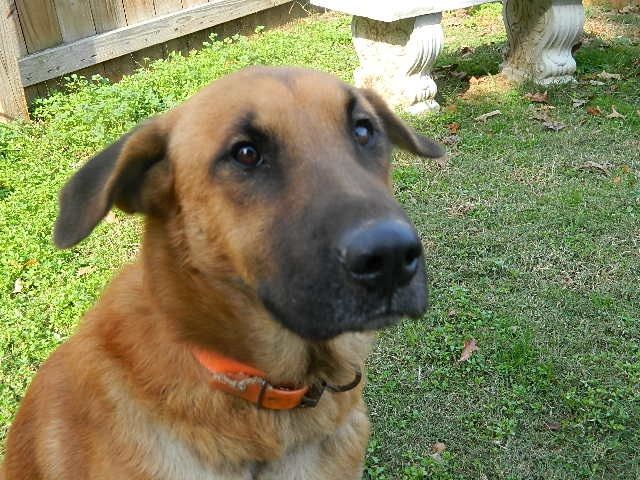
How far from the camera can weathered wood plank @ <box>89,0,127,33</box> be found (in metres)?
7.05

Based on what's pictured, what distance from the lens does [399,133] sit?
2686mm

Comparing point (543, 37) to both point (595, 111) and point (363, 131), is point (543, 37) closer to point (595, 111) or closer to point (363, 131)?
point (595, 111)

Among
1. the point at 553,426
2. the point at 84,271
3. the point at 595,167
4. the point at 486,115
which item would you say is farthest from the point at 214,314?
the point at 486,115

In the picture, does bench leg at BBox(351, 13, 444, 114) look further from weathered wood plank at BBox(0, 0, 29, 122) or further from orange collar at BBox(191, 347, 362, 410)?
orange collar at BBox(191, 347, 362, 410)

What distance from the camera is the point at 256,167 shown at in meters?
2.06

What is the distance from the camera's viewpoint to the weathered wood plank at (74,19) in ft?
22.0

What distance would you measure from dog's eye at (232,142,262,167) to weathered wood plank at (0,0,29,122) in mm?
4430

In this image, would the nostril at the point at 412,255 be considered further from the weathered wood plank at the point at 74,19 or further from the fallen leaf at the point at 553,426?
the weathered wood plank at the point at 74,19

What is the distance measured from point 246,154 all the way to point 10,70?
179 inches

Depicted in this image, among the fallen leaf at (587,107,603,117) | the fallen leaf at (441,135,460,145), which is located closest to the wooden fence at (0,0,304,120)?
the fallen leaf at (441,135,460,145)

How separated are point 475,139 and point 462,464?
11.6ft

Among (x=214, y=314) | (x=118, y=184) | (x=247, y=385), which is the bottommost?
(x=247, y=385)

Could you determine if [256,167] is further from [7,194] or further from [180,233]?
[7,194]

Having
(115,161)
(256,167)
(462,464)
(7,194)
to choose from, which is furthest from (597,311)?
(7,194)
